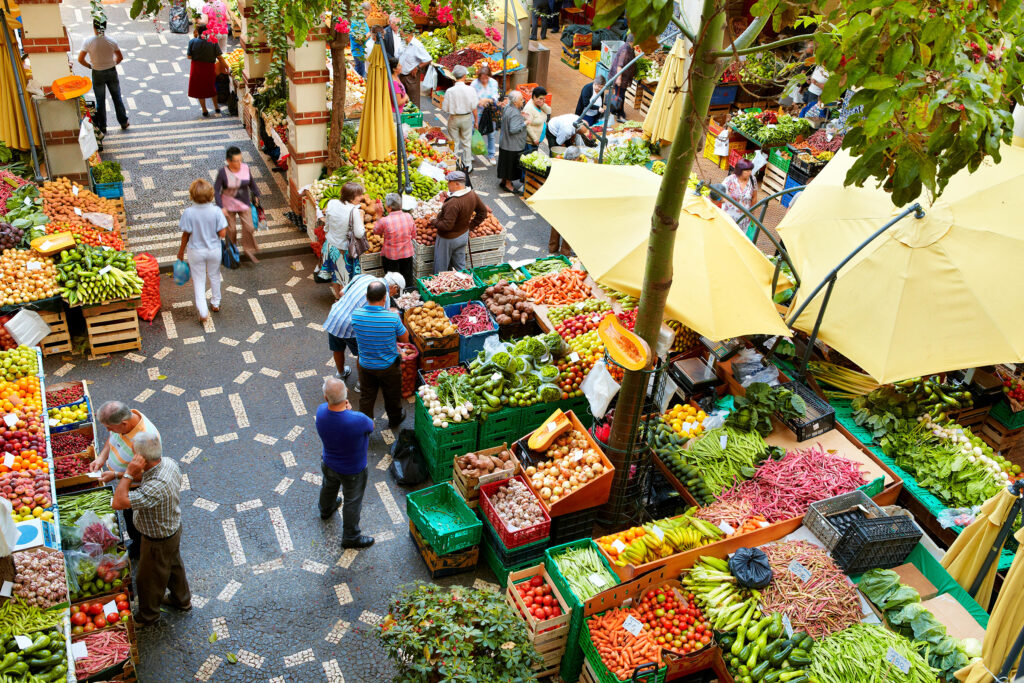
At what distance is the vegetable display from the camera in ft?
17.9

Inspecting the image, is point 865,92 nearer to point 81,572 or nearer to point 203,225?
point 81,572

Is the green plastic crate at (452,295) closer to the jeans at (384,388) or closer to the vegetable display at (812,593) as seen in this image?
the jeans at (384,388)

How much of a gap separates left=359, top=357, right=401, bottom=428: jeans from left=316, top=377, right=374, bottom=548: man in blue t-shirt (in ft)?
3.28

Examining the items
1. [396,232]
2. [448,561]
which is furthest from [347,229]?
[448,561]

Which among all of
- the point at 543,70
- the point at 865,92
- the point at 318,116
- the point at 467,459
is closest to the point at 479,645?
the point at 467,459

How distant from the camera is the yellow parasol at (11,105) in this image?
31.8 feet

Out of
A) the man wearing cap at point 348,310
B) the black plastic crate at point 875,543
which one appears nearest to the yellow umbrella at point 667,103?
the man wearing cap at point 348,310

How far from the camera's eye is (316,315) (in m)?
9.80

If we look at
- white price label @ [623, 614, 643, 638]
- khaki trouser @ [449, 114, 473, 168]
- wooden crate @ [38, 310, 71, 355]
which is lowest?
white price label @ [623, 614, 643, 638]

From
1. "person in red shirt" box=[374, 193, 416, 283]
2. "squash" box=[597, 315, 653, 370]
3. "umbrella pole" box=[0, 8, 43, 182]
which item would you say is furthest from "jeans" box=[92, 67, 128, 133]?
"squash" box=[597, 315, 653, 370]

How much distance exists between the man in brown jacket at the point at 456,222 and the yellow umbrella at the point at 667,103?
11.1ft

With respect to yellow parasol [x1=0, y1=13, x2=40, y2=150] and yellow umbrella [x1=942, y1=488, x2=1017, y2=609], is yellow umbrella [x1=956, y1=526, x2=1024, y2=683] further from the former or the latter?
yellow parasol [x1=0, y1=13, x2=40, y2=150]

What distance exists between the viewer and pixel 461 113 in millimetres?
12539

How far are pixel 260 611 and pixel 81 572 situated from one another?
1308 mm
